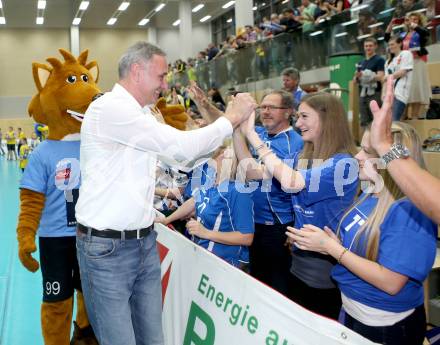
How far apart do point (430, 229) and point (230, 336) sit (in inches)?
42.6

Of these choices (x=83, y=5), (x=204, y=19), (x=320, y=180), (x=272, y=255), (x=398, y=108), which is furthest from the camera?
(x=204, y=19)

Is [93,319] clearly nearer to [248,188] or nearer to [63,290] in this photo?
[63,290]

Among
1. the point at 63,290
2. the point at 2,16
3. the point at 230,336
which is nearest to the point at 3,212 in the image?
the point at 63,290

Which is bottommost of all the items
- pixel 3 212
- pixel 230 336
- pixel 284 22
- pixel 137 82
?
pixel 3 212

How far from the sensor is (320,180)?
2.75m

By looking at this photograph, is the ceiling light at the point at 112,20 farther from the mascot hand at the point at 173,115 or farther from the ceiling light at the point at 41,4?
the mascot hand at the point at 173,115

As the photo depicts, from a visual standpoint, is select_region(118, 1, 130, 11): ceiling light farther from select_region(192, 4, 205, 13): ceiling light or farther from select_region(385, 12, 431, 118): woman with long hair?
select_region(385, 12, 431, 118): woman with long hair

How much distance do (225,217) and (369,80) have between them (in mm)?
5555

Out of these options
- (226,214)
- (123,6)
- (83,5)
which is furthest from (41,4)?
(226,214)

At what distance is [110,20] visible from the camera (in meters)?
30.8

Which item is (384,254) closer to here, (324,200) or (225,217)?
Result: (324,200)

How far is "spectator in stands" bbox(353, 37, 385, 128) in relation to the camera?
26.0ft

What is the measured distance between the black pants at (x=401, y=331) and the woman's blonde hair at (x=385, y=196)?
0.30 meters

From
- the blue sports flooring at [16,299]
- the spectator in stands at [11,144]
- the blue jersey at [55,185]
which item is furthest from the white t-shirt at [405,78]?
the spectator in stands at [11,144]
